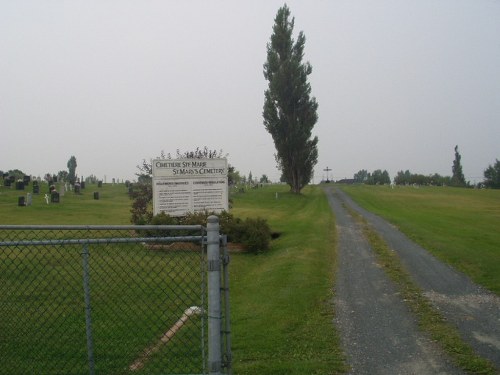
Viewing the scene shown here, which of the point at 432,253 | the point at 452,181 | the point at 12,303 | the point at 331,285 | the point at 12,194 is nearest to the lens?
the point at 12,303

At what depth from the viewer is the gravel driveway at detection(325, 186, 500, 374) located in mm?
5607

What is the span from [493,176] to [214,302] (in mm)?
90162

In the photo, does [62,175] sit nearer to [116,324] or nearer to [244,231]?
[244,231]

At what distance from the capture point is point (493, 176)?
83.0 meters

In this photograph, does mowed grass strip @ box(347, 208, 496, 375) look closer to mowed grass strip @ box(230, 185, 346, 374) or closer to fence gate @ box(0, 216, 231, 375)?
mowed grass strip @ box(230, 185, 346, 374)

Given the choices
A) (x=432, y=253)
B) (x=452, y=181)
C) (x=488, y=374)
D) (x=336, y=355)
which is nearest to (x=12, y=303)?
(x=336, y=355)

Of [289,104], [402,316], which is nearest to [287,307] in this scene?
[402,316]

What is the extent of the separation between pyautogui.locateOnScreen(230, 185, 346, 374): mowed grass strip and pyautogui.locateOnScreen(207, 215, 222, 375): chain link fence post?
4.87 feet

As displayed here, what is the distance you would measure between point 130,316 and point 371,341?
3.64m

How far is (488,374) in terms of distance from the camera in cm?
512

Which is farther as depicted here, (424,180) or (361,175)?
(361,175)

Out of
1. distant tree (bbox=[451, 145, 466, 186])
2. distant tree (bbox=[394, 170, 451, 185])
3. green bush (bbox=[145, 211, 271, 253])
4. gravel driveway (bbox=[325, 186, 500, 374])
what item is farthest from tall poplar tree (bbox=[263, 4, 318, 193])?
distant tree (bbox=[451, 145, 466, 186])

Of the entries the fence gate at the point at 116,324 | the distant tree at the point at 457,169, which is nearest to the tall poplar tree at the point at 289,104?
the fence gate at the point at 116,324

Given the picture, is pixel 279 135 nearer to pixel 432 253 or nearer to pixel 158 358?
pixel 432 253
